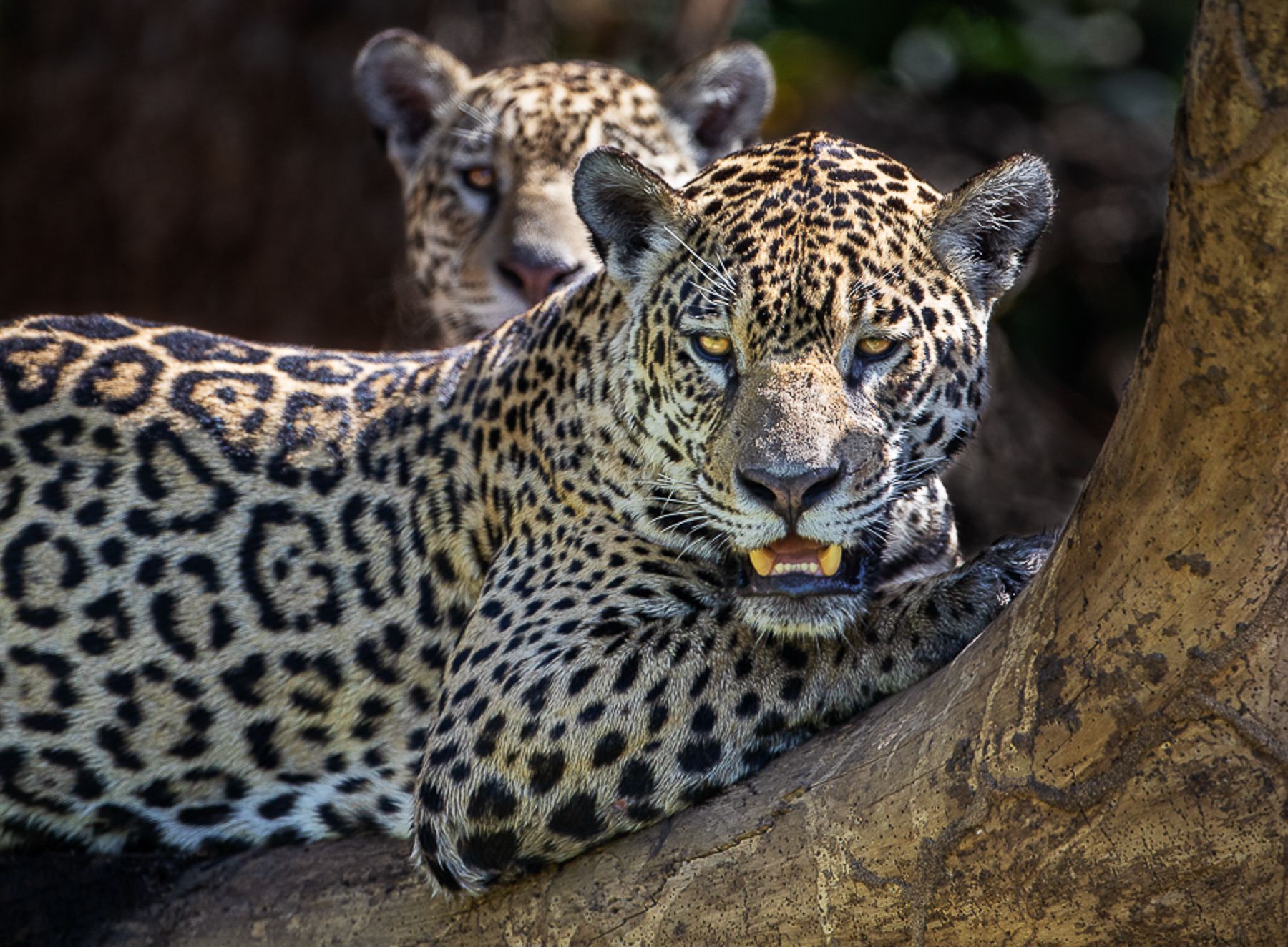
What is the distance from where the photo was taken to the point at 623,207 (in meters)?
5.99

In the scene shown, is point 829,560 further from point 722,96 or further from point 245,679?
point 722,96

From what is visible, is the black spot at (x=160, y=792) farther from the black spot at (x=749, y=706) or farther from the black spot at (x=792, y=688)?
the black spot at (x=792, y=688)

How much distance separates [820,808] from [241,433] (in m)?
2.81

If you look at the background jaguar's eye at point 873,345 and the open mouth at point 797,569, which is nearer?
the open mouth at point 797,569

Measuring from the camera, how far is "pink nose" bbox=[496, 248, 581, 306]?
348 inches

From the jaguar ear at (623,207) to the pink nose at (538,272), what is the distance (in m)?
2.74

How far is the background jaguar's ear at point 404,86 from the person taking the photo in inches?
402

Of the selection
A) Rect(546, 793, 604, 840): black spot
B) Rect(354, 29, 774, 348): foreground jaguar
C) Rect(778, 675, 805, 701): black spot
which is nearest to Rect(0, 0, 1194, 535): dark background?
Rect(354, 29, 774, 348): foreground jaguar

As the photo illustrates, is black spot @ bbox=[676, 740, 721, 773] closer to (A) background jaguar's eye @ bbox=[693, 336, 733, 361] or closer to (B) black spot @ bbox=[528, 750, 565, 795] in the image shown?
(B) black spot @ bbox=[528, 750, 565, 795]

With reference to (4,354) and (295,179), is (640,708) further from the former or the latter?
(295,179)

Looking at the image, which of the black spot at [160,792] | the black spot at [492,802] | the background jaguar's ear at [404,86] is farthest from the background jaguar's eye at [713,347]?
the background jaguar's ear at [404,86]

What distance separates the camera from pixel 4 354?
6789mm

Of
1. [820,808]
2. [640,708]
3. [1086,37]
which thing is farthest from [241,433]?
[1086,37]

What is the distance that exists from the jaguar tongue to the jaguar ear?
1.15 metres
